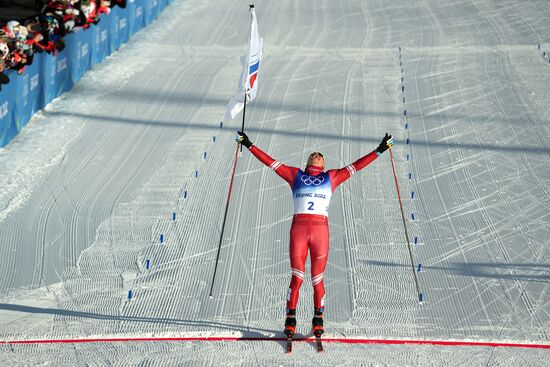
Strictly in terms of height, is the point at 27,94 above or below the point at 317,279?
below

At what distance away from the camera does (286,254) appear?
10016 mm

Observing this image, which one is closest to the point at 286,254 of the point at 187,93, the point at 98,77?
the point at 187,93

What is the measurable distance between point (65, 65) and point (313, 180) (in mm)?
8138

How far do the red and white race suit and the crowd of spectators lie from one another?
6.06 meters

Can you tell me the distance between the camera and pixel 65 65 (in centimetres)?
1520

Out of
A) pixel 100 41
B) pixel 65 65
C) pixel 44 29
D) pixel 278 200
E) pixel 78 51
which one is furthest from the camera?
pixel 100 41

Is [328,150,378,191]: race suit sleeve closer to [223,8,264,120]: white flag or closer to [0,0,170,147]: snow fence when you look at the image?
[223,8,264,120]: white flag

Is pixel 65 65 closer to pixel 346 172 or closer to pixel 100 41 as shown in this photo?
pixel 100 41

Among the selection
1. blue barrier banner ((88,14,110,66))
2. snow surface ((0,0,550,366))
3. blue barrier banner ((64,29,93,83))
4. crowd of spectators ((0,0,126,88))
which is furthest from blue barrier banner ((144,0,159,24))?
blue barrier banner ((64,29,93,83))

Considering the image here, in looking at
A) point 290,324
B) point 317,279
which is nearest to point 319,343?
point 290,324

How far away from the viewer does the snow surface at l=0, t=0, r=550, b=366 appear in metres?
8.45

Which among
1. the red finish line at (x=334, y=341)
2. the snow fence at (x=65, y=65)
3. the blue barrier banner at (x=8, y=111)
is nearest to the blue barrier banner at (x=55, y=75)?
the snow fence at (x=65, y=65)

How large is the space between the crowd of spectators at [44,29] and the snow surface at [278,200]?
889 millimetres

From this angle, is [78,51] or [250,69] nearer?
[250,69]
